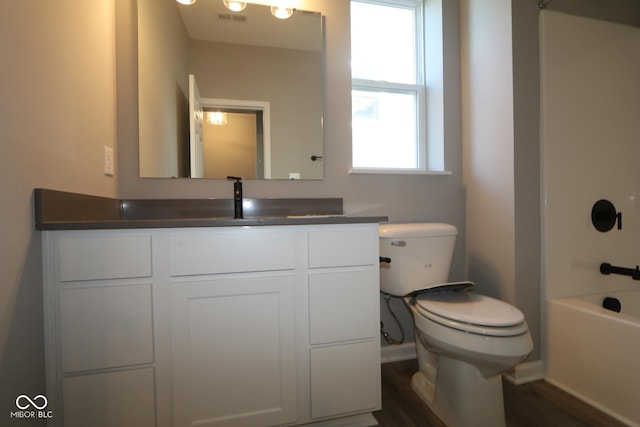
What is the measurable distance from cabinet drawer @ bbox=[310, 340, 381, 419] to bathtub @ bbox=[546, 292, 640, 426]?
104 cm

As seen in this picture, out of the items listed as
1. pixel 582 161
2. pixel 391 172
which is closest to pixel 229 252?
pixel 391 172

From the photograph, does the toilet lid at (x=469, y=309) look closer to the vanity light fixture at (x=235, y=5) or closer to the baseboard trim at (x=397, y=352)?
the baseboard trim at (x=397, y=352)

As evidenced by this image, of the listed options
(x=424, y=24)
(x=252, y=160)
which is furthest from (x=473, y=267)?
(x=424, y=24)

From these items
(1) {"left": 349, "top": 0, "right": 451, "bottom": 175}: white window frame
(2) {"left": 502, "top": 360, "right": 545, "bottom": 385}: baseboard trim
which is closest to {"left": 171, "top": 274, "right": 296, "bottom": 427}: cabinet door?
(1) {"left": 349, "top": 0, "right": 451, "bottom": 175}: white window frame

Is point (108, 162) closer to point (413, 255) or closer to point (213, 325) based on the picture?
point (213, 325)

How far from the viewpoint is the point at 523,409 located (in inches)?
50.6

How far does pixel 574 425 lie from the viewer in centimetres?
119

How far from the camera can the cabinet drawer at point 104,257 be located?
0.88 metres

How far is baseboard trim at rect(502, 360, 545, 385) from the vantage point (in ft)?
4.84

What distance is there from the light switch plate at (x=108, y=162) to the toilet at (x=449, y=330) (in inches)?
50.9

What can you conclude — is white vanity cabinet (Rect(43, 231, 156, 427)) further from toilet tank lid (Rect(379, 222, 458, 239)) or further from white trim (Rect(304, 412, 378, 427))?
toilet tank lid (Rect(379, 222, 458, 239))

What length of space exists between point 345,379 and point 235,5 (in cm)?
188

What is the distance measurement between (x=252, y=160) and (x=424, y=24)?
5.02 feet
